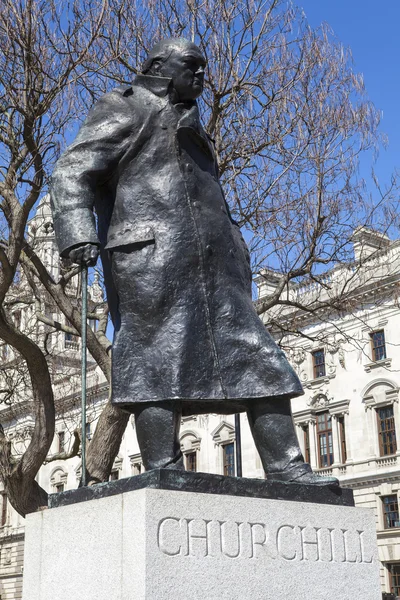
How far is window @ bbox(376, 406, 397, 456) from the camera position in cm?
3306

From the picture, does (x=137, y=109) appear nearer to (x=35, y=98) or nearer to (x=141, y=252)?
(x=141, y=252)

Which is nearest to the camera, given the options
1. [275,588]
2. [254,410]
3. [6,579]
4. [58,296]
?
[275,588]

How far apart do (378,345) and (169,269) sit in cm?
3068

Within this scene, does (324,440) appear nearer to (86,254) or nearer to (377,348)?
(377,348)

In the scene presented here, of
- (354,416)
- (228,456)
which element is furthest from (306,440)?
(228,456)

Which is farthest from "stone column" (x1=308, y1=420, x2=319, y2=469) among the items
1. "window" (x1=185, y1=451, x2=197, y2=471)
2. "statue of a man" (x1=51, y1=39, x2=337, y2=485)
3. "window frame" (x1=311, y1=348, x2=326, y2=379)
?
"statue of a man" (x1=51, y1=39, x2=337, y2=485)

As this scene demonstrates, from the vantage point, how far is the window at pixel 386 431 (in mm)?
33062

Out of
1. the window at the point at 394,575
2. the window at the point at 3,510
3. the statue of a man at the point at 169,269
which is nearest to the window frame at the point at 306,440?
the window at the point at 394,575

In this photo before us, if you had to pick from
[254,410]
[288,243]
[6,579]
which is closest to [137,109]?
[254,410]

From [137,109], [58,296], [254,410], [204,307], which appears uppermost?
[58,296]

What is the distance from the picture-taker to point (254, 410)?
4246mm

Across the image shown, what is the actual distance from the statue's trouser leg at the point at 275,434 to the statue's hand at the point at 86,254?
Answer: 101 centimetres

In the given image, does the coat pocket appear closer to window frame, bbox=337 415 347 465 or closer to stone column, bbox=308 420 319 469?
window frame, bbox=337 415 347 465

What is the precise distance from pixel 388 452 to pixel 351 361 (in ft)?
13.4
